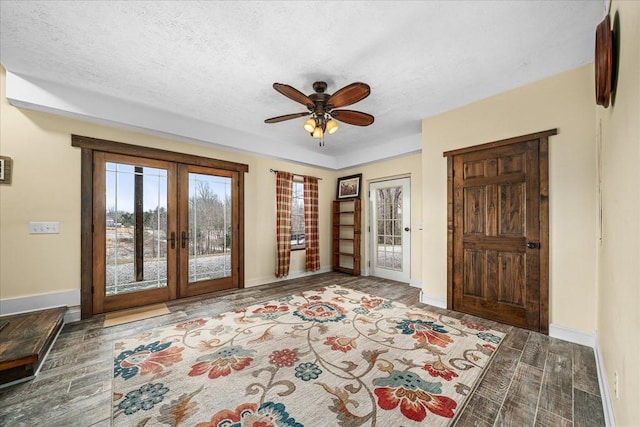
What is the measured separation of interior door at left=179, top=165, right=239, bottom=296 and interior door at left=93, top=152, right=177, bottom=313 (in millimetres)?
171

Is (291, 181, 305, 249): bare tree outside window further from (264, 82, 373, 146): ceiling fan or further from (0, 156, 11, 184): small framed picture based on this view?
(0, 156, 11, 184): small framed picture

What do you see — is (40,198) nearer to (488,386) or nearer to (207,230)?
(207,230)

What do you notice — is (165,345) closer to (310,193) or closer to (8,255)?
(8,255)

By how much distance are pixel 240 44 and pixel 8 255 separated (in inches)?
136

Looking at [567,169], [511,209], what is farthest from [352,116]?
[567,169]

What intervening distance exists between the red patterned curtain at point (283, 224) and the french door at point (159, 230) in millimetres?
865

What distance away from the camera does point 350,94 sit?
2418 mm

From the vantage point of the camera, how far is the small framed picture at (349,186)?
5742mm

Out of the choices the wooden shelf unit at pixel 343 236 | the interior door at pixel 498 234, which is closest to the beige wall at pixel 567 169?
the interior door at pixel 498 234

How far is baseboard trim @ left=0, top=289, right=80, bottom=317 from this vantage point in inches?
109

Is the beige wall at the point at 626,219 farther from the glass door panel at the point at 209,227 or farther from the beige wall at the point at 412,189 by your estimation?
the glass door panel at the point at 209,227

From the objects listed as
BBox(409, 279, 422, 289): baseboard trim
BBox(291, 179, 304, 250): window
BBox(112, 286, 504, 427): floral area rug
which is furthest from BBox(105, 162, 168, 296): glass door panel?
BBox(409, 279, 422, 289): baseboard trim

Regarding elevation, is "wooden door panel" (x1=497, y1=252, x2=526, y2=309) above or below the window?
below

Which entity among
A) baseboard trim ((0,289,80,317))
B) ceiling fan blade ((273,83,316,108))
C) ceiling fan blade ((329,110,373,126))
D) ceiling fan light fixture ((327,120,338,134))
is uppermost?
→ ceiling fan blade ((273,83,316,108))
